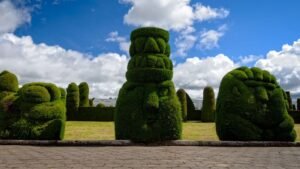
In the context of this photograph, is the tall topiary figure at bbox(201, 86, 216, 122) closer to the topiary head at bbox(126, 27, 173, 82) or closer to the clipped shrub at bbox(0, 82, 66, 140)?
the topiary head at bbox(126, 27, 173, 82)

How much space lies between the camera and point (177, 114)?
42.0 feet

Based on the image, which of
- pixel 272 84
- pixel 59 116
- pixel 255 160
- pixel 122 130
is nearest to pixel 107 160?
pixel 255 160

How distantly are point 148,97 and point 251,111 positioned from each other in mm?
3760

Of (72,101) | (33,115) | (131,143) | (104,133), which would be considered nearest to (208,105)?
(72,101)

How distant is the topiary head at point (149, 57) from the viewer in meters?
12.8

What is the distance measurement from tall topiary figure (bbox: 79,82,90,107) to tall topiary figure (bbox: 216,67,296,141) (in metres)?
27.7

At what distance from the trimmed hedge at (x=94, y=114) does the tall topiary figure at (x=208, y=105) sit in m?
9.38

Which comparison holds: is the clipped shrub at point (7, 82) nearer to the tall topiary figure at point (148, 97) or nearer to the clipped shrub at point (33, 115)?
the clipped shrub at point (33, 115)

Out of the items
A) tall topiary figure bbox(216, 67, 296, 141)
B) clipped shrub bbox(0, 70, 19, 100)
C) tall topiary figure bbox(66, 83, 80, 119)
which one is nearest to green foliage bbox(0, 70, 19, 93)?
clipped shrub bbox(0, 70, 19, 100)

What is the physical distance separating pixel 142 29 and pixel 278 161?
24.2 ft

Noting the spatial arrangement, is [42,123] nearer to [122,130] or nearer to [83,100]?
[122,130]

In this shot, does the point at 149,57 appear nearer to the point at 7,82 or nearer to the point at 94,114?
the point at 7,82

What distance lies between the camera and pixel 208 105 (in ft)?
110

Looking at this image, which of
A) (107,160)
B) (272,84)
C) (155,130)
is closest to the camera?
(107,160)
